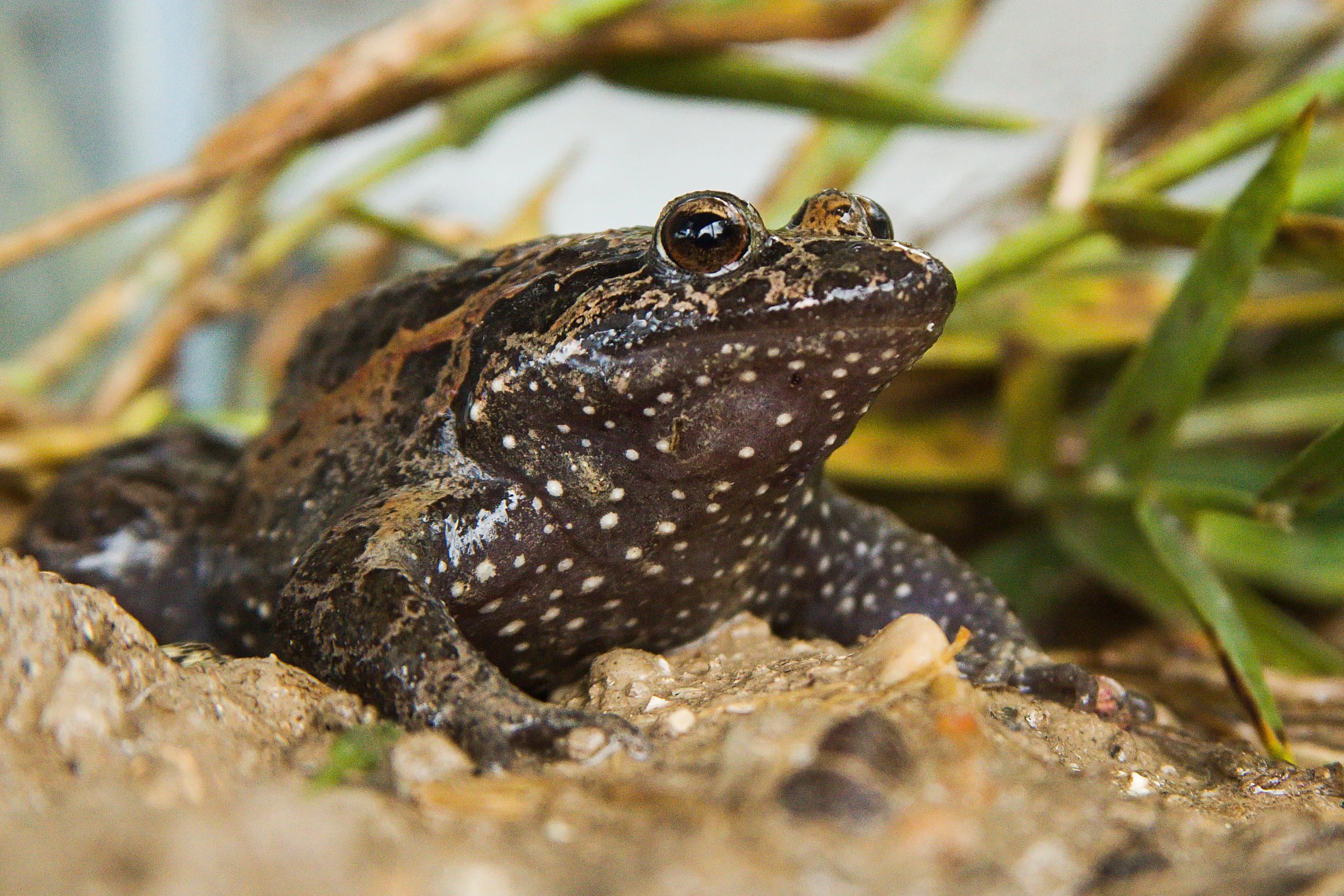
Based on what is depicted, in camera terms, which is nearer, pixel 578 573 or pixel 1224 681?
pixel 578 573

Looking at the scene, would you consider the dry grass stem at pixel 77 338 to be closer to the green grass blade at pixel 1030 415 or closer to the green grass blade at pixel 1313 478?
the green grass blade at pixel 1030 415

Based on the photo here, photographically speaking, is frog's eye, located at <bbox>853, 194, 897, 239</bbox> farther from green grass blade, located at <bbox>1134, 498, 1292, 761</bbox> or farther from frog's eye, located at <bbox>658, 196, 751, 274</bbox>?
green grass blade, located at <bbox>1134, 498, 1292, 761</bbox>

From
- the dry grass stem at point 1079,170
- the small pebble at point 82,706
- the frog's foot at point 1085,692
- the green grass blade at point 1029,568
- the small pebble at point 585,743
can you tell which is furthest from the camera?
the green grass blade at point 1029,568

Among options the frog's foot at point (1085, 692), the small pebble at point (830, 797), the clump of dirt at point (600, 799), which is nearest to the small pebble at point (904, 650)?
the clump of dirt at point (600, 799)

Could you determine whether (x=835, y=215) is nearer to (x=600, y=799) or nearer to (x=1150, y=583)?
(x=600, y=799)

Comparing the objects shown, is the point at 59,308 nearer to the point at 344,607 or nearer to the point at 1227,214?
the point at 344,607

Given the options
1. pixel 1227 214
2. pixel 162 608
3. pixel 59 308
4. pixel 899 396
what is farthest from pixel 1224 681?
pixel 59 308

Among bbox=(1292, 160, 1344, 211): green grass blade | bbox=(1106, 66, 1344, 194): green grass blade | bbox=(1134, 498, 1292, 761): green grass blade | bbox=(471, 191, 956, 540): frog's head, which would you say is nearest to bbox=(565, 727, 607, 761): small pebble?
bbox=(471, 191, 956, 540): frog's head
